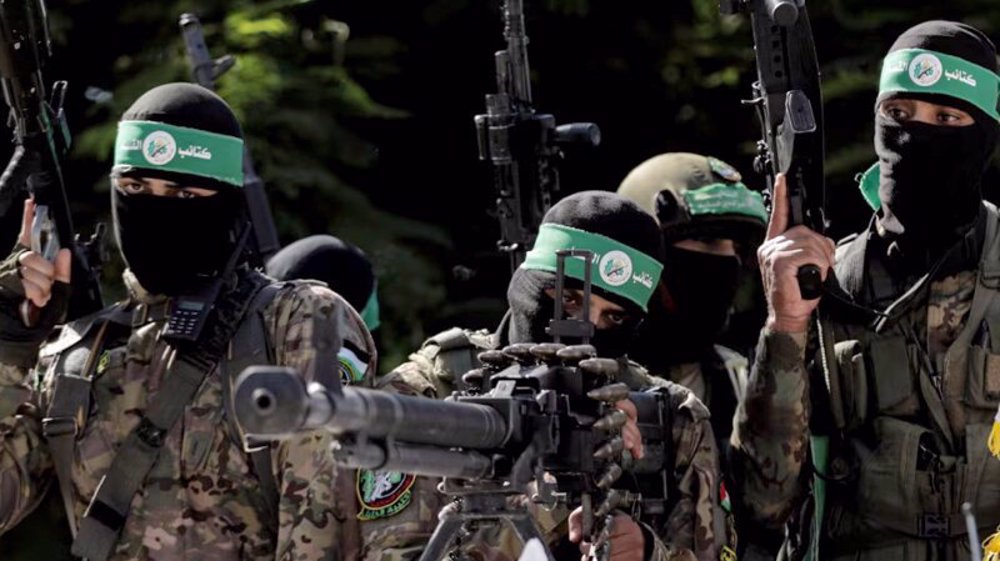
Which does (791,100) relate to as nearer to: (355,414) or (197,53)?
(355,414)

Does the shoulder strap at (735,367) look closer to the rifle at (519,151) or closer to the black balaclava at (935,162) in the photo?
the rifle at (519,151)

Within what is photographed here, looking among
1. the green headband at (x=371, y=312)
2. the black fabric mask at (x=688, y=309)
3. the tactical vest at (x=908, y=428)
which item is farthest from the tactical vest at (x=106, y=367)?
the green headband at (x=371, y=312)

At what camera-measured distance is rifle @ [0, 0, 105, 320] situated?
7.28 meters

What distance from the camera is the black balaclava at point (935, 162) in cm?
707

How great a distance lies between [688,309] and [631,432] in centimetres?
234

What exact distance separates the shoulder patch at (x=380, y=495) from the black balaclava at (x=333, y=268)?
8.75 ft

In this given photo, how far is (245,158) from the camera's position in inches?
400

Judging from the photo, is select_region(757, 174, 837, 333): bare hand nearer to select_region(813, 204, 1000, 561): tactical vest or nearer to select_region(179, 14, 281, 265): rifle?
select_region(813, 204, 1000, 561): tactical vest

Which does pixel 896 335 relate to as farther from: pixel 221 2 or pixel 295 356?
pixel 221 2

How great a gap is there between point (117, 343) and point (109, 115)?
173 inches

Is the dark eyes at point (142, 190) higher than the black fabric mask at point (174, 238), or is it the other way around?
the dark eyes at point (142, 190)

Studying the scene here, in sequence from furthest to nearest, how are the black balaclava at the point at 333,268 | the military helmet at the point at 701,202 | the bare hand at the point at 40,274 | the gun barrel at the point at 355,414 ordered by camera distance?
1. the black balaclava at the point at 333,268
2. the military helmet at the point at 701,202
3. the bare hand at the point at 40,274
4. the gun barrel at the point at 355,414

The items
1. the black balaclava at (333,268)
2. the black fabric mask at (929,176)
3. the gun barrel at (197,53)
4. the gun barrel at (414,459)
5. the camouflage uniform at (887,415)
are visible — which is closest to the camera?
the gun barrel at (414,459)

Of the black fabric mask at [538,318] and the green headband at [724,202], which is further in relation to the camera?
the green headband at [724,202]
